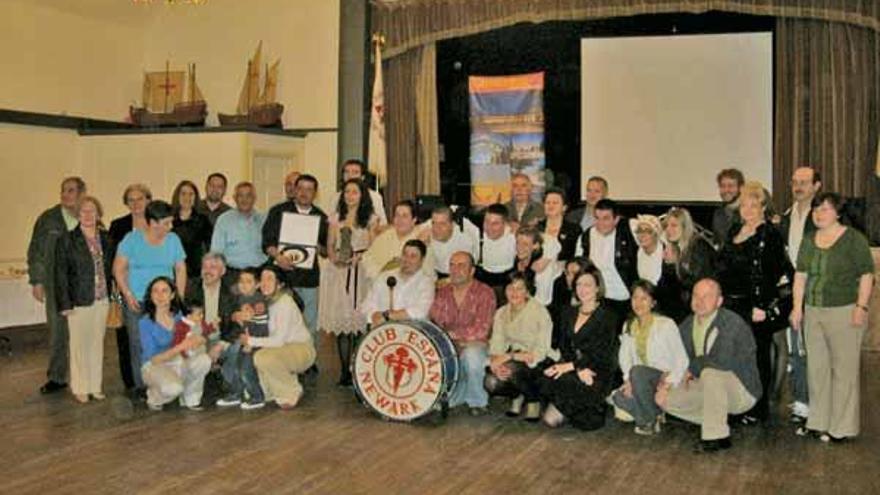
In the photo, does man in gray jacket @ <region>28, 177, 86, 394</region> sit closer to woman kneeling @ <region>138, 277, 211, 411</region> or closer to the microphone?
woman kneeling @ <region>138, 277, 211, 411</region>

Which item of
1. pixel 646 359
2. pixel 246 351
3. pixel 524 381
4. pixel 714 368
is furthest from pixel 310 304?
pixel 714 368

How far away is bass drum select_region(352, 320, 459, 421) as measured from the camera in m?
5.57

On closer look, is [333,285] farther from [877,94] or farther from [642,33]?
[877,94]

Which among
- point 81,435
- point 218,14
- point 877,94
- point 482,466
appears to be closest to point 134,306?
point 81,435

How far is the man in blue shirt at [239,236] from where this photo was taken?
6.71m

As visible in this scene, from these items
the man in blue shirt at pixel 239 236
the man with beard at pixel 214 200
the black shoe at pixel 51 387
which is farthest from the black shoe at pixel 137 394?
the man with beard at pixel 214 200

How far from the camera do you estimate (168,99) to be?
11.3 m

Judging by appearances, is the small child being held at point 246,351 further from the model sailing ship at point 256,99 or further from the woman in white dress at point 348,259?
the model sailing ship at point 256,99

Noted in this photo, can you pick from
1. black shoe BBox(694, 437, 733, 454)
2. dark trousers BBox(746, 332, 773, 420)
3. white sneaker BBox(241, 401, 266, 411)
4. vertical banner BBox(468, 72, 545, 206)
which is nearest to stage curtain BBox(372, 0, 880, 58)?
vertical banner BBox(468, 72, 545, 206)

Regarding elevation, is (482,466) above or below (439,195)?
below

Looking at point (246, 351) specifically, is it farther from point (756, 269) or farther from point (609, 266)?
point (756, 269)

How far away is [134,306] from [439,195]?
15.7 ft

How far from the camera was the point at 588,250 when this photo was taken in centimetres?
610

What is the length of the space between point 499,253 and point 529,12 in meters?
4.32
